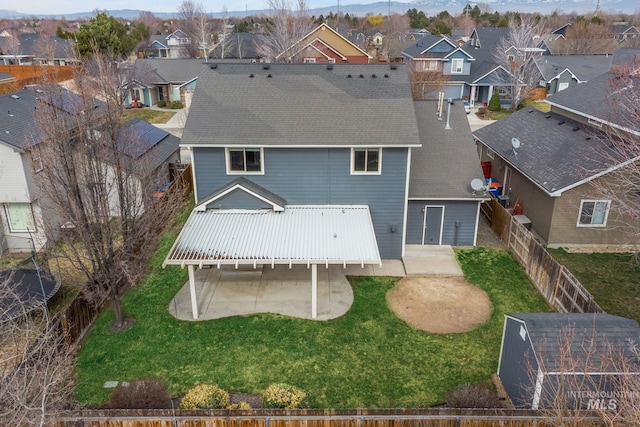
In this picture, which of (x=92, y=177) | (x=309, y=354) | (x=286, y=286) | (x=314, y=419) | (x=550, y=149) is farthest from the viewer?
(x=550, y=149)

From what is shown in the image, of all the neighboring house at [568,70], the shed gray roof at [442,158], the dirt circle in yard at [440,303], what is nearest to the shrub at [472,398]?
the dirt circle in yard at [440,303]

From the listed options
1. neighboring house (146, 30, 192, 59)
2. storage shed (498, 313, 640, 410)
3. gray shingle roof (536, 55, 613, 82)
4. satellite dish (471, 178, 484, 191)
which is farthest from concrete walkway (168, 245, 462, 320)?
neighboring house (146, 30, 192, 59)

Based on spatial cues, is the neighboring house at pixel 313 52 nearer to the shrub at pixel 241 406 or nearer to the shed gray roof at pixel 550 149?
the shed gray roof at pixel 550 149

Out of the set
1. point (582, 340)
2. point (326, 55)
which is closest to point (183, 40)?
point (326, 55)

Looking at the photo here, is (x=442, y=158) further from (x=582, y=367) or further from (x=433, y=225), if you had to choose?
(x=582, y=367)

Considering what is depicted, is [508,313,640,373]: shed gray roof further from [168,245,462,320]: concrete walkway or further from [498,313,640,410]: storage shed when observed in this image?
[168,245,462,320]: concrete walkway

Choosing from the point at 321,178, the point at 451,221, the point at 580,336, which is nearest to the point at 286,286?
the point at 321,178
